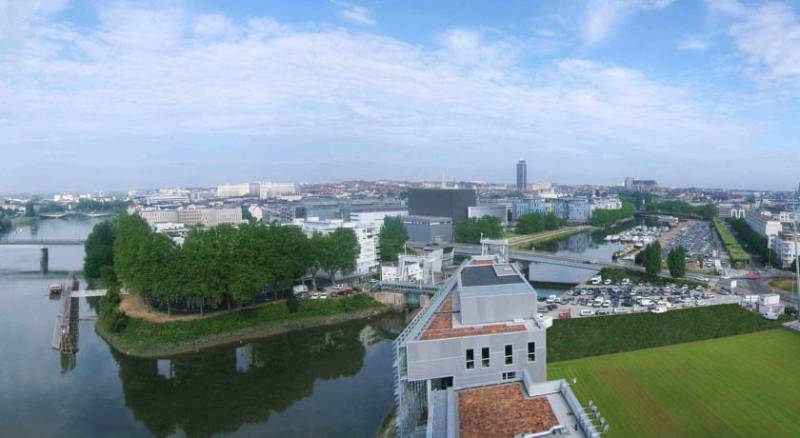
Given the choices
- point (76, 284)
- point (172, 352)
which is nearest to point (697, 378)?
point (172, 352)

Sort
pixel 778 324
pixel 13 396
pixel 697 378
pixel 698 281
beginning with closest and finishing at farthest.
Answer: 1. pixel 697 378
2. pixel 13 396
3. pixel 778 324
4. pixel 698 281

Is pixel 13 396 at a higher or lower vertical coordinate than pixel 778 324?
lower

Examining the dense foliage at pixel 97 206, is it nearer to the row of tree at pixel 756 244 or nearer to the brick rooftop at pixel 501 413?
the row of tree at pixel 756 244

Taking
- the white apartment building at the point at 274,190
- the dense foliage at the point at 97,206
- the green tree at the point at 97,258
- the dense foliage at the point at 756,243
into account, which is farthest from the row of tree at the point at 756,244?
the white apartment building at the point at 274,190

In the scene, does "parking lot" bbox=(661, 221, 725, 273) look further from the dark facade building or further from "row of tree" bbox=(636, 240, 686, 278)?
the dark facade building

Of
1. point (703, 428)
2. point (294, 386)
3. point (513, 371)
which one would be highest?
point (513, 371)

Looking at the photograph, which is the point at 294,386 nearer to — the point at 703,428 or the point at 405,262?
the point at 703,428
